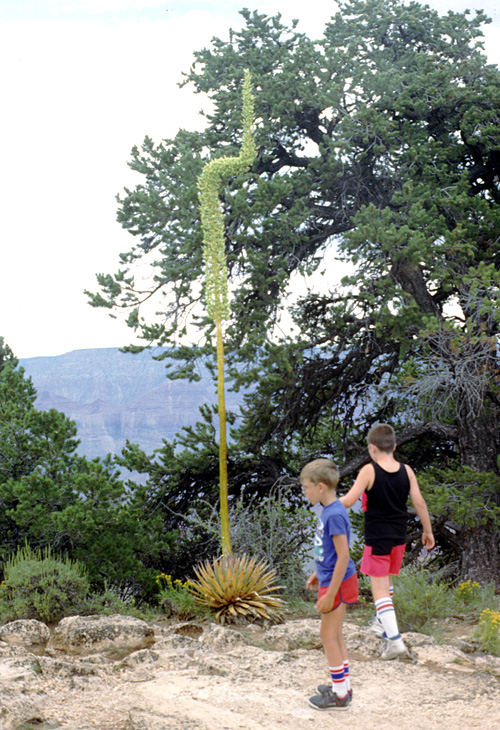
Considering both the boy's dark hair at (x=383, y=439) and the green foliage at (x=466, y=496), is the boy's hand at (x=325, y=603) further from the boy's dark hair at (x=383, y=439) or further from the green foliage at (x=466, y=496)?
the green foliage at (x=466, y=496)

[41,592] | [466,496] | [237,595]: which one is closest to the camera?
[237,595]

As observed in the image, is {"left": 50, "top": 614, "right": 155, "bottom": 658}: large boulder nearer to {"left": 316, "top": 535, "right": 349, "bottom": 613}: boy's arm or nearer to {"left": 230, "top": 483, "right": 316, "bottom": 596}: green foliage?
{"left": 316, "top": 535, "right": 349, "bottom": 613}: boy's arm

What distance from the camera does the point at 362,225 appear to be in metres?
10.1

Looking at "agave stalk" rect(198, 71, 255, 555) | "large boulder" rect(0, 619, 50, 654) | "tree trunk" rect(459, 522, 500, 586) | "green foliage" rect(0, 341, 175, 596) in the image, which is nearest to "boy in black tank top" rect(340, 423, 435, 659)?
"large boulder" rect(0, 619, 50, 654)

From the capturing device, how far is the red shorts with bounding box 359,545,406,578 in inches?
196

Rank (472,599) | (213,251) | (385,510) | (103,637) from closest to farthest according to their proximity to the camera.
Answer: (385,510) → (103,637) → (472,599) → (213,251)

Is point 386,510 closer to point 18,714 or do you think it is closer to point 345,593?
point 345,593

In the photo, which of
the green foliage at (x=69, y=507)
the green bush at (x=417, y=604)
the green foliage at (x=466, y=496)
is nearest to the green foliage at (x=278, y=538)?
the green foliage at (x=69, y=507)

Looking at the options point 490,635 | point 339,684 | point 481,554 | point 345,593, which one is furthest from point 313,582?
point 481,554

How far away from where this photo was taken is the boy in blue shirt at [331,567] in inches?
157

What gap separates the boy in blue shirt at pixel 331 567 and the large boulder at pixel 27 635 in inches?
129

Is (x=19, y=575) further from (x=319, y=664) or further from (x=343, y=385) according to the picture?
(x=343, y=385)

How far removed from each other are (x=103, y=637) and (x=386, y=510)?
3015 mm

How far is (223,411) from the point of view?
8.78m
